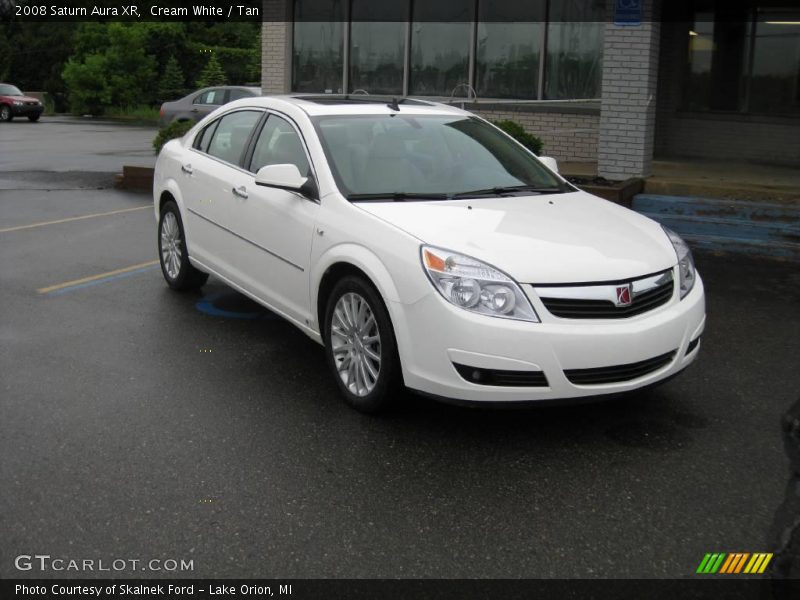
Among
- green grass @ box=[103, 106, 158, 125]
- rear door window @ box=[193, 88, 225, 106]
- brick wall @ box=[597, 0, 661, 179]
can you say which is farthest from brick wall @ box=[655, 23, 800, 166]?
green grass @ box=[103, 106, 158, 125]

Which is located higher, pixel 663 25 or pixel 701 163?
pixel 663 25

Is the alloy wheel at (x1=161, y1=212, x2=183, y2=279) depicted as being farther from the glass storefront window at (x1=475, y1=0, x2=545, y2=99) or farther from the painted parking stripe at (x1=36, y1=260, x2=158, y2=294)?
the glass storefront window at (x1=475, y1=0, x2=545, y2=99)

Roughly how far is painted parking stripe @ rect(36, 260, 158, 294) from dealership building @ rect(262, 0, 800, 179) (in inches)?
303

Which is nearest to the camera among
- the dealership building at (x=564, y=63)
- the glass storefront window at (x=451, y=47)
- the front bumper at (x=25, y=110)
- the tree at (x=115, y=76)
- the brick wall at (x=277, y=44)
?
the dealership building at (x=564, y=63)

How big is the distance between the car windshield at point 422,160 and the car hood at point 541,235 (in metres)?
0.21

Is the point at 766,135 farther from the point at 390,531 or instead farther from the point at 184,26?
the point at 184,26

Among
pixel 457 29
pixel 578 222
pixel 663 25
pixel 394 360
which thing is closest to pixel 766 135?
pixel 663 25

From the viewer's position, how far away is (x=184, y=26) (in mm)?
48562

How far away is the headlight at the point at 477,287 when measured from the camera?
4.46 m

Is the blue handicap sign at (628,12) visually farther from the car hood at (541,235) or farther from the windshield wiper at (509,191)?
the car hood at (541,235)

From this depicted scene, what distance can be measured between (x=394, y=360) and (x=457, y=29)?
11.9 metres

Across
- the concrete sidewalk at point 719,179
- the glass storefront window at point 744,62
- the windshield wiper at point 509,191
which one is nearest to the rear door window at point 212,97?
the concrete sidewalk at point 719,179
